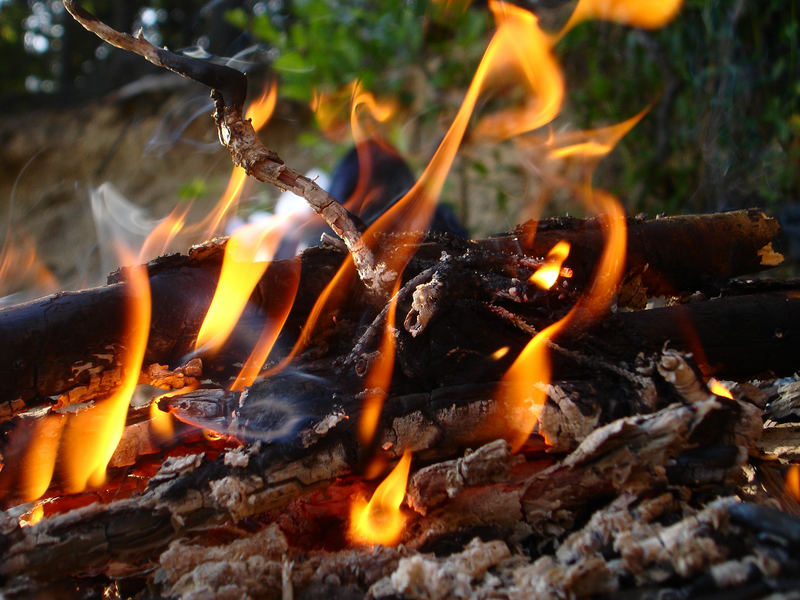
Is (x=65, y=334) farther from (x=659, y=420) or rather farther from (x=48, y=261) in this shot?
(x=48, y=261)

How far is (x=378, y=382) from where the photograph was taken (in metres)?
1.54

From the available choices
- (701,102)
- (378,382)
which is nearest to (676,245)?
(378,382)

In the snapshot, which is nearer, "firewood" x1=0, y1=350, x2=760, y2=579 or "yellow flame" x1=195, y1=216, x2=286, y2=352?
"firewood" x1=0, y1=350, x2=760, y2=579

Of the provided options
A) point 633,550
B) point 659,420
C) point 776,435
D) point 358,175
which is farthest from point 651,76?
point 633,550

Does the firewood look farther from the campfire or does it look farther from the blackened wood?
the blackened wood

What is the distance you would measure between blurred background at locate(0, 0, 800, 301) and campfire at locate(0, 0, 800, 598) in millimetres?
1355

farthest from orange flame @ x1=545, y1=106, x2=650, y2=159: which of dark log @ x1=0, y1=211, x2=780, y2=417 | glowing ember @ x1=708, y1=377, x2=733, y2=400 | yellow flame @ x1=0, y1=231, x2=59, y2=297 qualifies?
yellow flame @ x1=0, y1=231, x2=59, y2=297

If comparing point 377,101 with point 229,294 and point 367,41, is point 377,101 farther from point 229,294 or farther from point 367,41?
point 229,294

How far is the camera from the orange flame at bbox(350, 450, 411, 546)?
1396 millimetres

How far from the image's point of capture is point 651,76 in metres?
5.00

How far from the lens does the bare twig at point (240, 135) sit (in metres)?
1.54

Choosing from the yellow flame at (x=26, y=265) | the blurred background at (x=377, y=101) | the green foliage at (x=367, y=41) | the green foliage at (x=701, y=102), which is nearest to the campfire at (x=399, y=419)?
the blurred background at (x=377, y=101)

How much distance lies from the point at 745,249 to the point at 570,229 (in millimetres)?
705

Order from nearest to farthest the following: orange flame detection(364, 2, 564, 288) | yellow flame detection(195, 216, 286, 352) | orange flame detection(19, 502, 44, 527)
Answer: orange flame detection(19, 502, 44, 527), yellow flame detection(195, 216, 286, 352), orange flame detection(364, 2, 564, 288)
